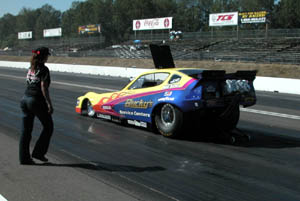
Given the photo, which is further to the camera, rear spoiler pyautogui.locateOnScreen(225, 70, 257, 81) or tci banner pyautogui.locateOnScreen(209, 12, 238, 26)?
tci banner pyautogui.locateOnScreen(209, 12, 238, 26)

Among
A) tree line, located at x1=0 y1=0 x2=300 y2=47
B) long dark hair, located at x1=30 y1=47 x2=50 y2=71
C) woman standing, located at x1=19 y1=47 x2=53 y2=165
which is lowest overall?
woman standing, located at x1=19 y1=47 x2=53 y2=165

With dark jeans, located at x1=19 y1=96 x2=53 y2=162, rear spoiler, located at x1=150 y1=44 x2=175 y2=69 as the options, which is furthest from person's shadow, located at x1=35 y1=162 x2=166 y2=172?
rear spoiler, located at x1=150 y1=44 x2=175 y2=69

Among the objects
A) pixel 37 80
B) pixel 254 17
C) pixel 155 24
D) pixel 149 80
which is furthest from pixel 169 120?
pixel 155 24

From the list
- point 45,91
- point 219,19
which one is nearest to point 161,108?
point 45,91

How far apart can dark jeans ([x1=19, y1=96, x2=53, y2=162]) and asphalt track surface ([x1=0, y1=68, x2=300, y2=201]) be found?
0.78 feet

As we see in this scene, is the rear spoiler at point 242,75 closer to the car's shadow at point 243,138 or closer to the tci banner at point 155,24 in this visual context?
the car's shadow at point 243,138

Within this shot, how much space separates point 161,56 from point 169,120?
6.66ft

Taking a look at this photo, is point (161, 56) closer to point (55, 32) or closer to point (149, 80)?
point (149, 80)

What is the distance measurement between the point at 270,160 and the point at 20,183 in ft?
13.1

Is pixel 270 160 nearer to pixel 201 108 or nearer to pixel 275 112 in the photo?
pixel 201 108

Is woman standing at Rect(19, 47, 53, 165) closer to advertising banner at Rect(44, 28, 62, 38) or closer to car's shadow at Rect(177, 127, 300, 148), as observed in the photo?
car's shadow at Rect(177, 127, 300, 148)

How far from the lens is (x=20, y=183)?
5.06m

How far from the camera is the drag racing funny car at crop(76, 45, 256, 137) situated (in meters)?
7.52

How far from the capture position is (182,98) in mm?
7570
